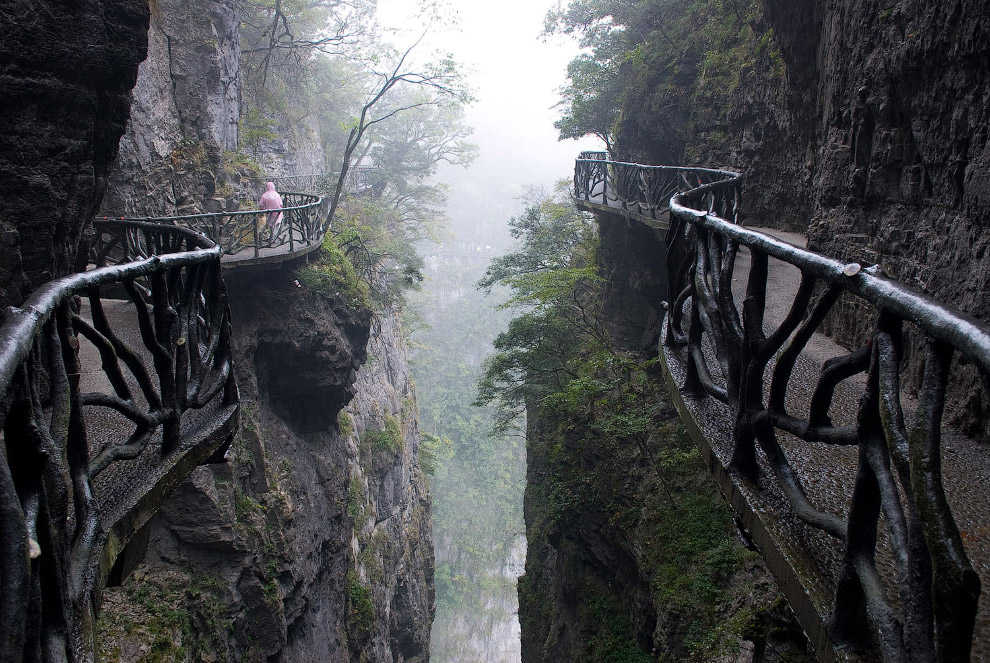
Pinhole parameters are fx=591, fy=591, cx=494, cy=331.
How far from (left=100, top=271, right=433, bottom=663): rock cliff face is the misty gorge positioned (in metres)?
0.07

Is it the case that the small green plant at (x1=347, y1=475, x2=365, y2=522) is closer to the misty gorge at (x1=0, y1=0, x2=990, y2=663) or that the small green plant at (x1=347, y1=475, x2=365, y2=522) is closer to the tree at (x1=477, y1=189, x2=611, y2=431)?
the misty gorge at (x1=0, y1=0, x2=990, y2=663)

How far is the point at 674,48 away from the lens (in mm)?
13070

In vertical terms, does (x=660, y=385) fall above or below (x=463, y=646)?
above

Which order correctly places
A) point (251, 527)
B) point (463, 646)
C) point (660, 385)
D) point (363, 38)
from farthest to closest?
point (463, 646), point (363, 38), point (660, 385), point (251, 527)

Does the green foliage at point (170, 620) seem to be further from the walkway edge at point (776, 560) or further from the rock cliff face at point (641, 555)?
the walkway edge at point (776, 560)

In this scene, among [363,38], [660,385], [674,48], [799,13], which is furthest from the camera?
[363,38]

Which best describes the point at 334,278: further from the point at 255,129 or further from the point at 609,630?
the point at 255,129

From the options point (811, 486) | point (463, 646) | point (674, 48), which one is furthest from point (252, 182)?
point (463, 646)

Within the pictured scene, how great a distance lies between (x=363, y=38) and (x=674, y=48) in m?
21.5

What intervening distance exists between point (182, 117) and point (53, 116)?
1036 centimetres

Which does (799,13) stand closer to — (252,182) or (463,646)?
(252,182)

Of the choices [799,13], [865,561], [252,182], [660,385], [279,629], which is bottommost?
[279,629]

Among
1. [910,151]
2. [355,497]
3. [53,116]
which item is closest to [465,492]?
[355,497]

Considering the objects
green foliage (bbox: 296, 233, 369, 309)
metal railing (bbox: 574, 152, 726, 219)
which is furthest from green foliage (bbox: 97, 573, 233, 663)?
metal railing (bbox: 574, 152, 726, 219)
